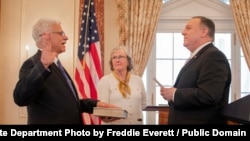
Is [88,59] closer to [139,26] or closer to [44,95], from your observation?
[139,26]

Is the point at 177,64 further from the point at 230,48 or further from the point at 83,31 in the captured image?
the point at 83,31

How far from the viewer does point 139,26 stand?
4797mm

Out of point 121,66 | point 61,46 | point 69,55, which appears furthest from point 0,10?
point 61,46

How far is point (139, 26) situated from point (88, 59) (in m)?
0.96

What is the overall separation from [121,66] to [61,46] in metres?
1.03

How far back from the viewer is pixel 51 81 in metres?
2.00

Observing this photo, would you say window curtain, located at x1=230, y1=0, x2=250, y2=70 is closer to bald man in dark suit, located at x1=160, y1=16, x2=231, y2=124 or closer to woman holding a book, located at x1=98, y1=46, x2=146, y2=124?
woman holding a book, located at x1=98, y1=46, x2=146, y2=124

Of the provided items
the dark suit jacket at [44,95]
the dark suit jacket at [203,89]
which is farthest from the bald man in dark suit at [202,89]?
the dark suit jacket at [44,95]

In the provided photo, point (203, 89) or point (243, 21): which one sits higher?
point (243, 21)

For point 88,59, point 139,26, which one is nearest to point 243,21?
point 139,26

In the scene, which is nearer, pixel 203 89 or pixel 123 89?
pixel 203 89

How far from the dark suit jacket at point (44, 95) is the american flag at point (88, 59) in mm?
2202

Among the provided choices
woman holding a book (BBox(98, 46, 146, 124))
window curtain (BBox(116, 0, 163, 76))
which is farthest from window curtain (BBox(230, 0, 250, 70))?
woman holding a book (BBox(98, 46, 146, 124))

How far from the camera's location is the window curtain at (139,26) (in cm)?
475
